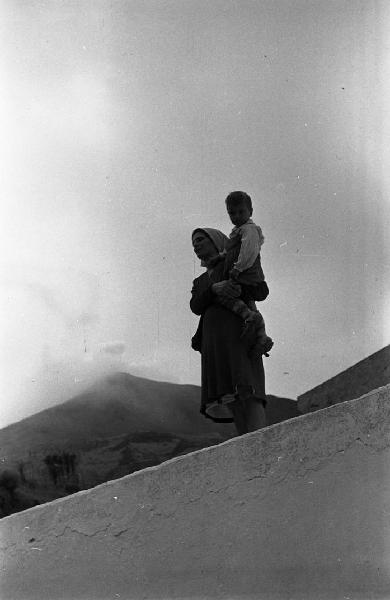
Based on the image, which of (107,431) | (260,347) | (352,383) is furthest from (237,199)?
(107,431)

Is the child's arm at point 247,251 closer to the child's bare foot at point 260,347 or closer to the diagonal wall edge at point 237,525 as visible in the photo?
the child's bare foot at point 260,347

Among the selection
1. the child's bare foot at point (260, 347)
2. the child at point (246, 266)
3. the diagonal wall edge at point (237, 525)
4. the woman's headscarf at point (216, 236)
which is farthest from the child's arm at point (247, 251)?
the diagonal wall edge at point (237, 525)

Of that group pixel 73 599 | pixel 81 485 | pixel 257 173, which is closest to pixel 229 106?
pixel 257 173

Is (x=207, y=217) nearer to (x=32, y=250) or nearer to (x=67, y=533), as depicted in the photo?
(x=32, y=250)

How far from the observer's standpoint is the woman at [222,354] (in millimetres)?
6664

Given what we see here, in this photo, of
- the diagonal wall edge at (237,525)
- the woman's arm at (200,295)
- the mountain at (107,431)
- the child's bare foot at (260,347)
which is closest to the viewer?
the diagonal wall edge at (237,525)

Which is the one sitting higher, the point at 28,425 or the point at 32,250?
the point at 32,250

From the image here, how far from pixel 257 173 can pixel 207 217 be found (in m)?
0.39

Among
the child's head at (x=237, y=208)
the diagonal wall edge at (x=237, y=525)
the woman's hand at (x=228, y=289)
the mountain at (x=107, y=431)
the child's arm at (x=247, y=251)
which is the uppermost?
the child's head at (x=237, y=208)

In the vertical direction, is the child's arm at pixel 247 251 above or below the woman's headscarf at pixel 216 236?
below

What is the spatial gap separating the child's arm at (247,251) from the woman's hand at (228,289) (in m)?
0.05

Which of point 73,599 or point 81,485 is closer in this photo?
point 73,599

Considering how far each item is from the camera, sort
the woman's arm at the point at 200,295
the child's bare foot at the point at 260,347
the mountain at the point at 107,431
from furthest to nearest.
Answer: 1. the woman's arm at the point at 200,295
2. the child's bare foot at the point at 260,347
3. the mountain at the point at 107,431

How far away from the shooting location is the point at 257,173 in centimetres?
704
